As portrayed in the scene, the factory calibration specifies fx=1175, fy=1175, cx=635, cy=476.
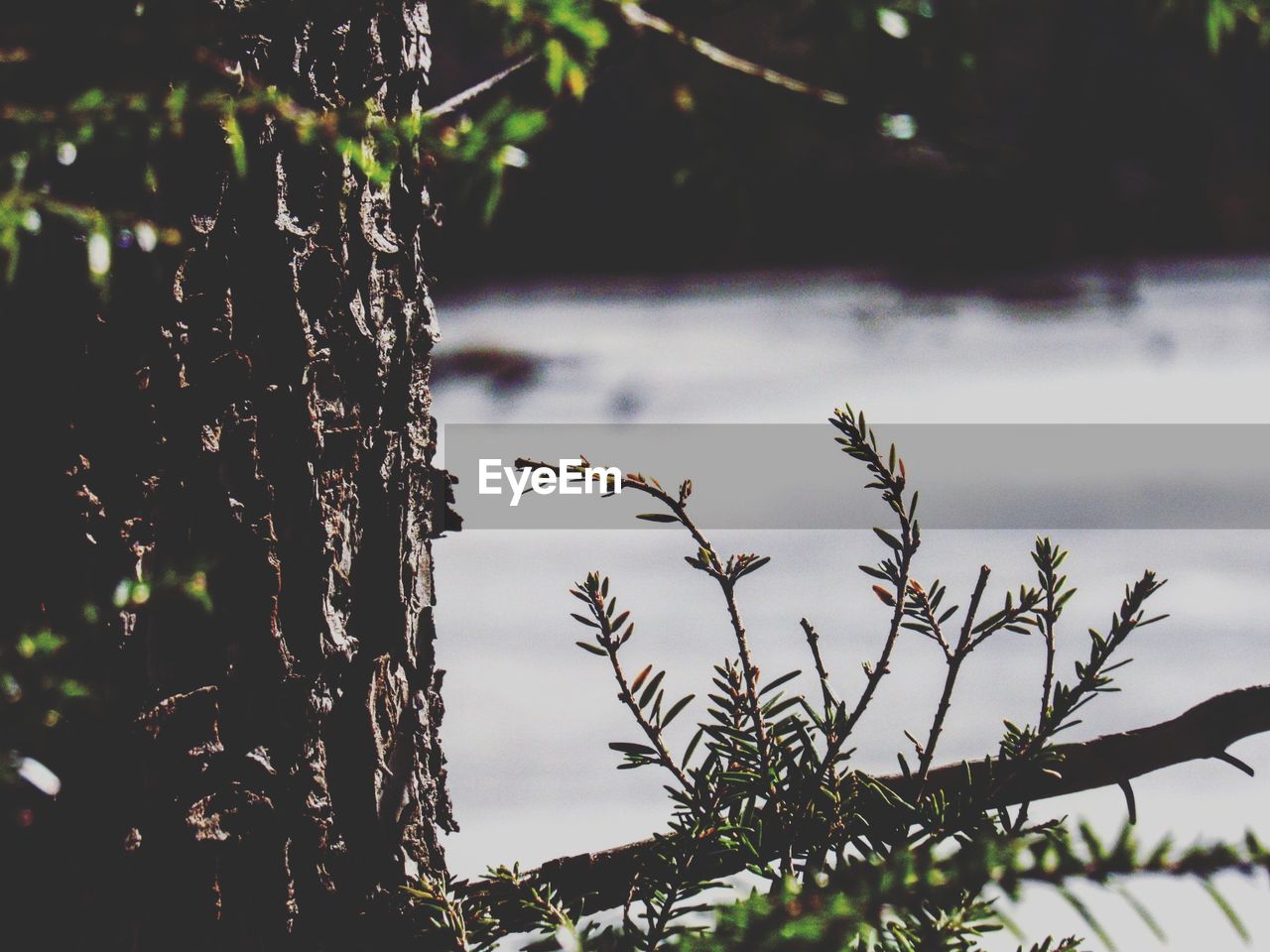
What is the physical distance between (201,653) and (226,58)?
13.4 inches

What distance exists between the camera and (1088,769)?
691 mm

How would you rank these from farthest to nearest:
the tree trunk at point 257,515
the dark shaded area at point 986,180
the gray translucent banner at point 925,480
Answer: the dark shaded area at point 986,180 < the gray translucent banner at point 925,480 < the tree trunk at point 257,515

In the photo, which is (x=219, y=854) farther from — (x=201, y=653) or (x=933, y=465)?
(x=933, y=465)

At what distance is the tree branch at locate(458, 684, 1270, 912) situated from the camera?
2.19 feet

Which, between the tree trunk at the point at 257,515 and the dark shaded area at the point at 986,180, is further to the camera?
the dark shaded area at the point at 986,180

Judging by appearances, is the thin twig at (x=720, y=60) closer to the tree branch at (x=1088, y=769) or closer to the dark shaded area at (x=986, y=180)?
the tree branch at (x=1088, y=769)

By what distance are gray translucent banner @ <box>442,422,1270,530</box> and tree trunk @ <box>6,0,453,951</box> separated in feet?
7.21

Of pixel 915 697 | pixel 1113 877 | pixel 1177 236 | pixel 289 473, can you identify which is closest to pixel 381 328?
pixel 289 473

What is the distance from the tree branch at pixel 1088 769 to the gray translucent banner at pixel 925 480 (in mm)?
2283

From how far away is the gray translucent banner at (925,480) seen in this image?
3.09m

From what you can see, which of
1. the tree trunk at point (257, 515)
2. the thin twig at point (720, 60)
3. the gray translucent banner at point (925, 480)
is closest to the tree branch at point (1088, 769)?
the tree trunk at point (257, 515)

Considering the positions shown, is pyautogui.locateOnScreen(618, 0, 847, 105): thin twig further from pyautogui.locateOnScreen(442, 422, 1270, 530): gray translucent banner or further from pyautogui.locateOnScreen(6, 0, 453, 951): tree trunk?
pyautogui.locateOnScreen(442, 422, 1270, 530): gray translucent banner

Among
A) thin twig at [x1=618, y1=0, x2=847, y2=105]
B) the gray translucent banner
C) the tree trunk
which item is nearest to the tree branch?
the tree trunk

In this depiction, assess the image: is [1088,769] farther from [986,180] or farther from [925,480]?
[986,180]
